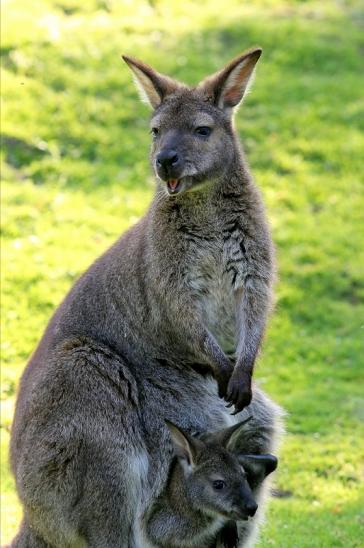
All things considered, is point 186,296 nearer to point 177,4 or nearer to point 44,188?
point 44,188

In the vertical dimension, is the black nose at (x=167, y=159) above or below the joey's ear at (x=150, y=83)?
below

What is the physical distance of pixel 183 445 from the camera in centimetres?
616

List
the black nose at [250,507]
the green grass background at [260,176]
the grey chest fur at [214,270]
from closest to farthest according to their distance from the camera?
the black nose at [250,507]
the grey chest fur at [214,270]
the green grass background at [260,176]

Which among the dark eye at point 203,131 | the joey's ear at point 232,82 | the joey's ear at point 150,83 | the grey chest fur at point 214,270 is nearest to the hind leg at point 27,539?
the grey chest fur at point 214,270

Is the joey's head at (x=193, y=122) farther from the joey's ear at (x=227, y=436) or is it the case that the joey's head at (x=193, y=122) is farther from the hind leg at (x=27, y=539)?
the hind leg at (x=27, y=539)

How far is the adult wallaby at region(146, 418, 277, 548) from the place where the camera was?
6.10 meters

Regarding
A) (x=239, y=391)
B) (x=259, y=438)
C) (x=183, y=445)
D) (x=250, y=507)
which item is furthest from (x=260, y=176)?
(x=250, y=507)

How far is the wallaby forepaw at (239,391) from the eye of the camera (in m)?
6.28

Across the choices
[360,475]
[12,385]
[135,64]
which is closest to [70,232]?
[12,385]

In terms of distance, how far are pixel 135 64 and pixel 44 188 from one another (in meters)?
7.46

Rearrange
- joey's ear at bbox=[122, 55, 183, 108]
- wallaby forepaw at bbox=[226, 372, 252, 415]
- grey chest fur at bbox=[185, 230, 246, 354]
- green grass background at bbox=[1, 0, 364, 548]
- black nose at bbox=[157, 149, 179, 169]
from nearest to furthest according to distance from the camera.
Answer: black nose at bbox=[157, 149, 179, 169] < wallaby forepaw at bbox=[226, 372, 252, 415] < grey chest fur at bbox=[185, 230, 246, 354] < joey's ear at bbox=[122, 55, 183, 108] < green grass background at bbox=[1, 0, 364, 548]

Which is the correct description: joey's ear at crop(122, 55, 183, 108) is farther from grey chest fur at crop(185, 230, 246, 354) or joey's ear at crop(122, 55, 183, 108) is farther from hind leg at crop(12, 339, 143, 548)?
hind leg at crop(12, 339, 143, 548)

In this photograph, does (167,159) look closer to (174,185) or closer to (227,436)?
(174,185)

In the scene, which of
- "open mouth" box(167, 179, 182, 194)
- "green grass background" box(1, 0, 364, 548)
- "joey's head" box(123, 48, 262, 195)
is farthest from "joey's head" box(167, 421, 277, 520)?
"green grass background" box(1, 0, 364, 548)
